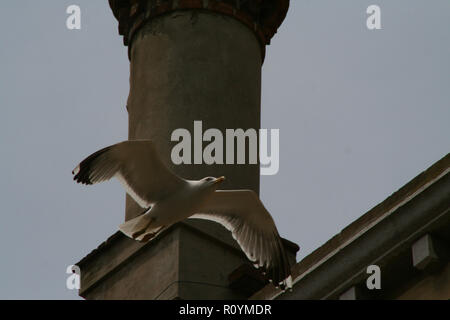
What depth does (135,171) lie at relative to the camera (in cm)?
2611

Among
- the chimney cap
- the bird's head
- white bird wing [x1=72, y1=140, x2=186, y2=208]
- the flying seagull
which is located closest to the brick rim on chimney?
the chimney cap

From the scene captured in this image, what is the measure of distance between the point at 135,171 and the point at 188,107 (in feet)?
10.9

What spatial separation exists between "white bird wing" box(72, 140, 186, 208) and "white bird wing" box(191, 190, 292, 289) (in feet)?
2.56

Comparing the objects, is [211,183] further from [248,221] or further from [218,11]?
[218,11]

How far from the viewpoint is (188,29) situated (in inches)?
1200

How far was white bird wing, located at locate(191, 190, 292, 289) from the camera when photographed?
87.1ft

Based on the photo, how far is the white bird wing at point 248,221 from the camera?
87.1 ft

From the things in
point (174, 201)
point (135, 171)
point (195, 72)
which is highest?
point (195, 72)

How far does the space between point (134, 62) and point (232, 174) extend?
333 centimetres

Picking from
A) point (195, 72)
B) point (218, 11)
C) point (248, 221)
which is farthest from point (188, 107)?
point (248, 221)

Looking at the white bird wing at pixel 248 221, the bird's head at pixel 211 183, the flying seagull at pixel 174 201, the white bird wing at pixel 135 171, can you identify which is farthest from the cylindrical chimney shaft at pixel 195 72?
the bird's head at pixel 211 183

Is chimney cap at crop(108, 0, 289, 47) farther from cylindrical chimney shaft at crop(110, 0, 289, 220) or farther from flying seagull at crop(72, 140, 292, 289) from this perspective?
flying seagull at crop(72, 140, 292, 289)

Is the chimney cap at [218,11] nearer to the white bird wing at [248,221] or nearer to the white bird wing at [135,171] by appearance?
the white bird wing at [248,221]

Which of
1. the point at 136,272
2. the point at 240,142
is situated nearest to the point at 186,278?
the point at 136,272
